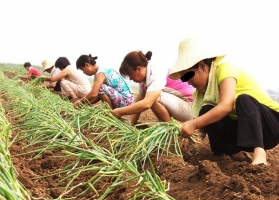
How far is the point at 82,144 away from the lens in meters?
2.03

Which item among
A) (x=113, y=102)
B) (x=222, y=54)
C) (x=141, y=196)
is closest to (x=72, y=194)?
(x=141, y=196)

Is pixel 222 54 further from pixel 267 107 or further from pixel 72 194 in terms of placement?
pixel 72 194

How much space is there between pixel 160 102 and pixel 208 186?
168 cm

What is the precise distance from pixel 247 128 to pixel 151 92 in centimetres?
115

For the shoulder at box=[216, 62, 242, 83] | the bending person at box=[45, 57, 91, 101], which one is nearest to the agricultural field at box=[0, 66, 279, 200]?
the shoulder at box=[216, 62, 242, 83]

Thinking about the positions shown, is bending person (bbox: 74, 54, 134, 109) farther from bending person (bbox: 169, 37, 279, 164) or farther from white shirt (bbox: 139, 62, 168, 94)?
bending person (bbox: 169, 37, 279, 164)

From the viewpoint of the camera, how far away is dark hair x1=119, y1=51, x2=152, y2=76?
3.00 m

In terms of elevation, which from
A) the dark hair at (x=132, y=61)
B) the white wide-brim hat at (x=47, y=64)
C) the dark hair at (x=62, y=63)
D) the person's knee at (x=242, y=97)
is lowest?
the white wide-brim hat at (x=47, y=64)

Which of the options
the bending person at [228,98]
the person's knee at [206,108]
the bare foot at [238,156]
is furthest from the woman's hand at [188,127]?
the bare foot at [238,156]

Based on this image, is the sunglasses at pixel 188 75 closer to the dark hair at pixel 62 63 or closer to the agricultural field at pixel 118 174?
the agricultural field at pixel 118 174

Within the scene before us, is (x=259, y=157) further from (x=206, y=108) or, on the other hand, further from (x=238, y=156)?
(x=238, y=156)

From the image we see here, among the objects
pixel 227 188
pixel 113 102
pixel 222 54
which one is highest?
pixel 222 54

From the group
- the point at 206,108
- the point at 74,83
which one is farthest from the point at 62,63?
the point at 206,108

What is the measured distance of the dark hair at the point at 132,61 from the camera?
3.00 metres
